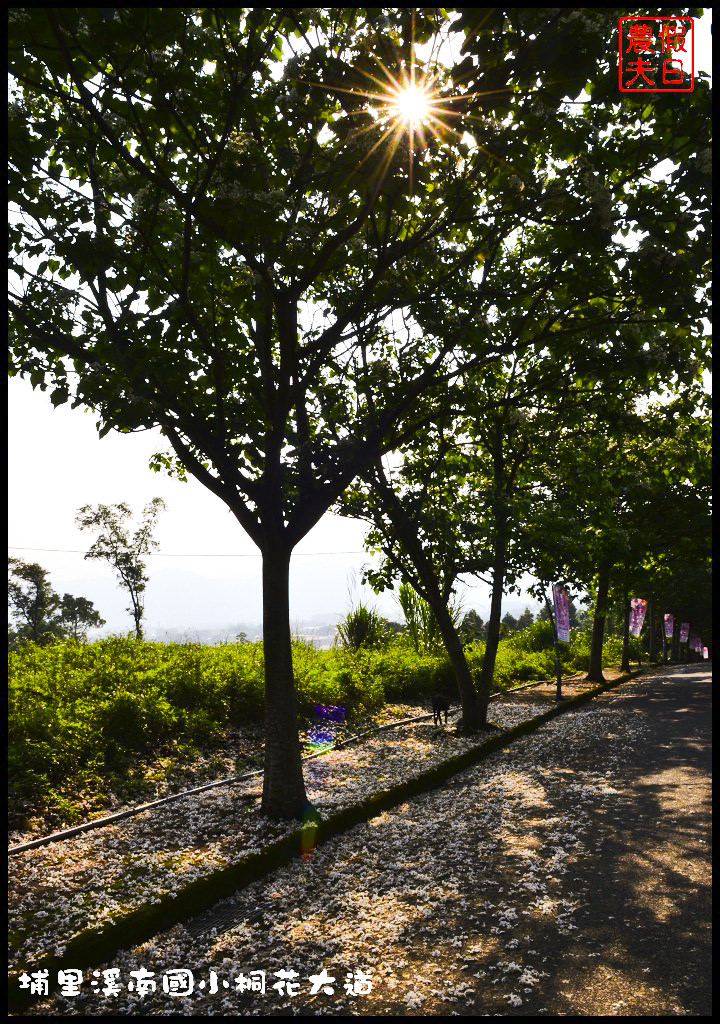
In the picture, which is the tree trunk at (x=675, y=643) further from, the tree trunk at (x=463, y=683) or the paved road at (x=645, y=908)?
the paved road at (x=645, y=908)

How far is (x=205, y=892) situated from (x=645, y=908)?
11.9ft

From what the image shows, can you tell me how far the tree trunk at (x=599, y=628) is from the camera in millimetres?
25047

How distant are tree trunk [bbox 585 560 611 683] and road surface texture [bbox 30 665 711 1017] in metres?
17.1

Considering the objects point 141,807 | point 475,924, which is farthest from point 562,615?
point 475,924

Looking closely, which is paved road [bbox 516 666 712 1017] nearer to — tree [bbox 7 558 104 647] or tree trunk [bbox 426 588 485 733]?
tree trunk [bbox 426 588 485 733]

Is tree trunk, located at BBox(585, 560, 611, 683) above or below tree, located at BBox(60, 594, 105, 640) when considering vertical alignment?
above

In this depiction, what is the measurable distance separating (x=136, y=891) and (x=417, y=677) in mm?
12098

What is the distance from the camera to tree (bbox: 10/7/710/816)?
5.70 meters

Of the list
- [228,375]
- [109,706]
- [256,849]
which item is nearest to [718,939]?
[256,849]

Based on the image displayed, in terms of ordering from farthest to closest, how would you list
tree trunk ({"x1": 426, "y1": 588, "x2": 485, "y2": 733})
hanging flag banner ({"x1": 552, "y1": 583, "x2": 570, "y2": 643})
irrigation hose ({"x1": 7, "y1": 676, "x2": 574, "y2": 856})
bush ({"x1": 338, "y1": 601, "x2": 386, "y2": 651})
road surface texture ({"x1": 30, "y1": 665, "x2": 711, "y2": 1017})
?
bush ({"x1": 338, "y1": 601, "x2": 386, "y2": 651}), hanging flag banner ({"x1": 552, "y1": 583, "x2": 570, "y2": 643}), tree trunk ({"x1": 426, "y1": 588, "x2": 485, "y2": 733}), irrigation hose ({"x1": 7, "y1": 676, "x2": 574, "y2": 856}), road surface texture ({"x1": 30, "y1": 665, "x2": 711, "y2": 1017})

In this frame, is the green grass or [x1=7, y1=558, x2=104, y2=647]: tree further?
[x1=7, y1=558, x2=104, y2=647]: tree

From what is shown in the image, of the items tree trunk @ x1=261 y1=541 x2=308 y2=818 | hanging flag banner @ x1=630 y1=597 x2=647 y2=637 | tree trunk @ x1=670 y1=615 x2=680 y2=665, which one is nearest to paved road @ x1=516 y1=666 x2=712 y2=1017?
tree trunk @ x1=261 y1=541 x2=308 y2=818

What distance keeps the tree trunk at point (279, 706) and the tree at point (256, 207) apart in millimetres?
25

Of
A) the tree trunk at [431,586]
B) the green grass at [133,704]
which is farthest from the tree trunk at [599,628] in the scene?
the tree trunk at [431,586]
